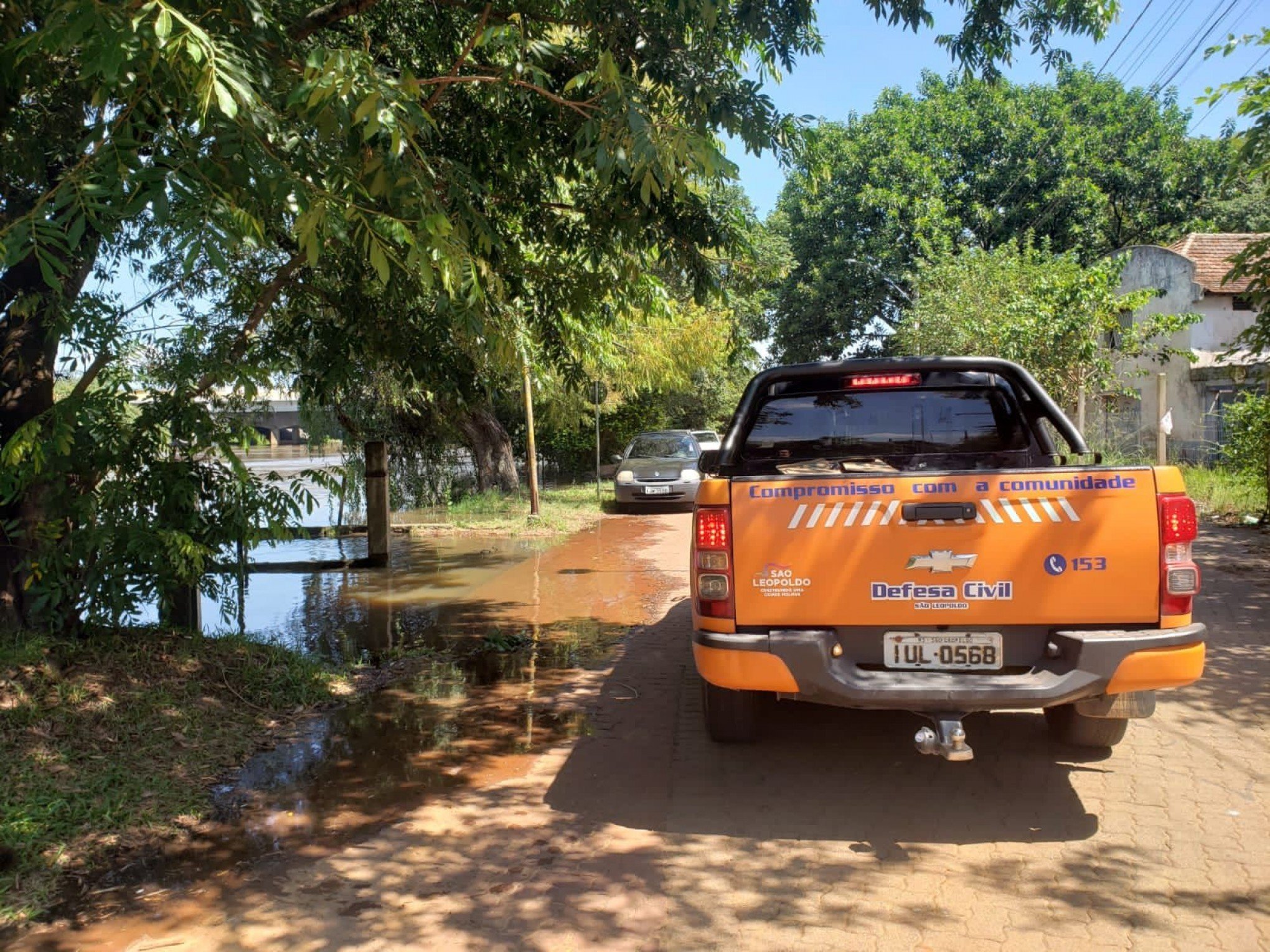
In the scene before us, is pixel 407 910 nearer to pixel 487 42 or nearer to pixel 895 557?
pixel 895 557

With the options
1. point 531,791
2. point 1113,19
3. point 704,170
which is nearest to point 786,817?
point 531,791

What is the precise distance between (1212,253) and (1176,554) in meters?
23.9

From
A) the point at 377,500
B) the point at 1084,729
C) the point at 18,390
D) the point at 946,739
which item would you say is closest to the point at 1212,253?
the point at 377,500

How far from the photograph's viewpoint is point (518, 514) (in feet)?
55.6

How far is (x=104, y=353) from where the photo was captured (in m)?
5.55

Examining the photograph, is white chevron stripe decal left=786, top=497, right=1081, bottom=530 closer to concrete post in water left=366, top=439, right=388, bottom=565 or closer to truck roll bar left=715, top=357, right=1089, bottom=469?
truck roll bar left=715, top=357, right=1089, bottom=469

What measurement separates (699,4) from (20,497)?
475 cm

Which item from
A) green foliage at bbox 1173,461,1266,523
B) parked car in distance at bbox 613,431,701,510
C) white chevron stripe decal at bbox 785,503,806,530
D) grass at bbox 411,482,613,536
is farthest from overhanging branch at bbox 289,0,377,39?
parked car in distance at bbox 613,431,701,510

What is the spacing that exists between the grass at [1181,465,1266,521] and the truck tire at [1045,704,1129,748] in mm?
9624

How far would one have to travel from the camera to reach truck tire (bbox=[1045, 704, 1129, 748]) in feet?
15.9

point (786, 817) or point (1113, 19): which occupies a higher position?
point (1113, 19)

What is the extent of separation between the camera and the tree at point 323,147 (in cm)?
379

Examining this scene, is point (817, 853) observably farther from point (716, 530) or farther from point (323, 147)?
point (323, 147)

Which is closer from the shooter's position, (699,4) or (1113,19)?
(699,4)
